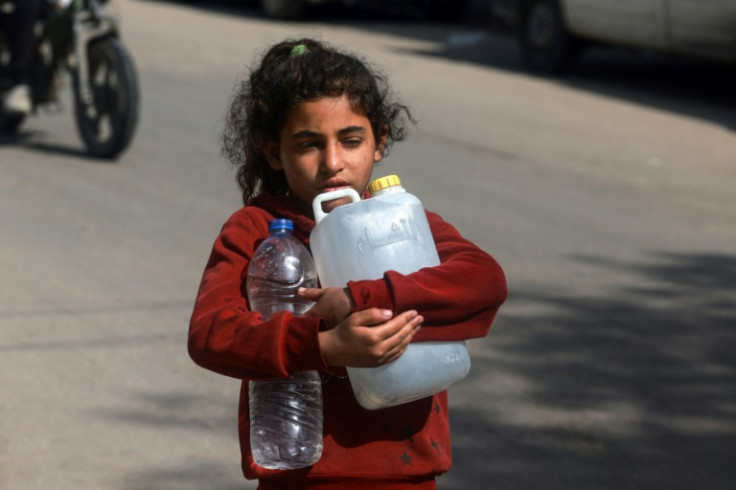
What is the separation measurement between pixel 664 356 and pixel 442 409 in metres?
2.88

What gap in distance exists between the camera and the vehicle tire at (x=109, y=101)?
27.3ft

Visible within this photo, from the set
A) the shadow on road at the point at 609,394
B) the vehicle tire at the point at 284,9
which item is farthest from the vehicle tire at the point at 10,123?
the vehicle tire at the point at 284,9

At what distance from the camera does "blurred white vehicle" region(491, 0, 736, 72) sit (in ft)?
37.7

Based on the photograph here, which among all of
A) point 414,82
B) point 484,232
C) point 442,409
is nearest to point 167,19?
point 414,82

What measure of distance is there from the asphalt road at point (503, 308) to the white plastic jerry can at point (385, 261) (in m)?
1.56

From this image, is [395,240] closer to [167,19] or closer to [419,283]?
[419,283]

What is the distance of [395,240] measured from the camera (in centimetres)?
216

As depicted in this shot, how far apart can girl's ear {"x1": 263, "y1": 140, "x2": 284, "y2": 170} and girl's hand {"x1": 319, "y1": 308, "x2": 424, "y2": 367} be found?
515 millimetres

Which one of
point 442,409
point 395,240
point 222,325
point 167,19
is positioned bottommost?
point 167,19

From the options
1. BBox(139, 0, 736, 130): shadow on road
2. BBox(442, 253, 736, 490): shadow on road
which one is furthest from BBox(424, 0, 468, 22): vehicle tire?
BBox(442, 253, 736, 490): shadow on road

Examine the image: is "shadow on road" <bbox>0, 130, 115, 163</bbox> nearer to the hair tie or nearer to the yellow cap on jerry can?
the hair tie

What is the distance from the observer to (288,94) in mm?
2385

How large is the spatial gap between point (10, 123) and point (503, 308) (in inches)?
203

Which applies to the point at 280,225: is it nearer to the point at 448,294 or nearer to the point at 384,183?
the point at 384,183
